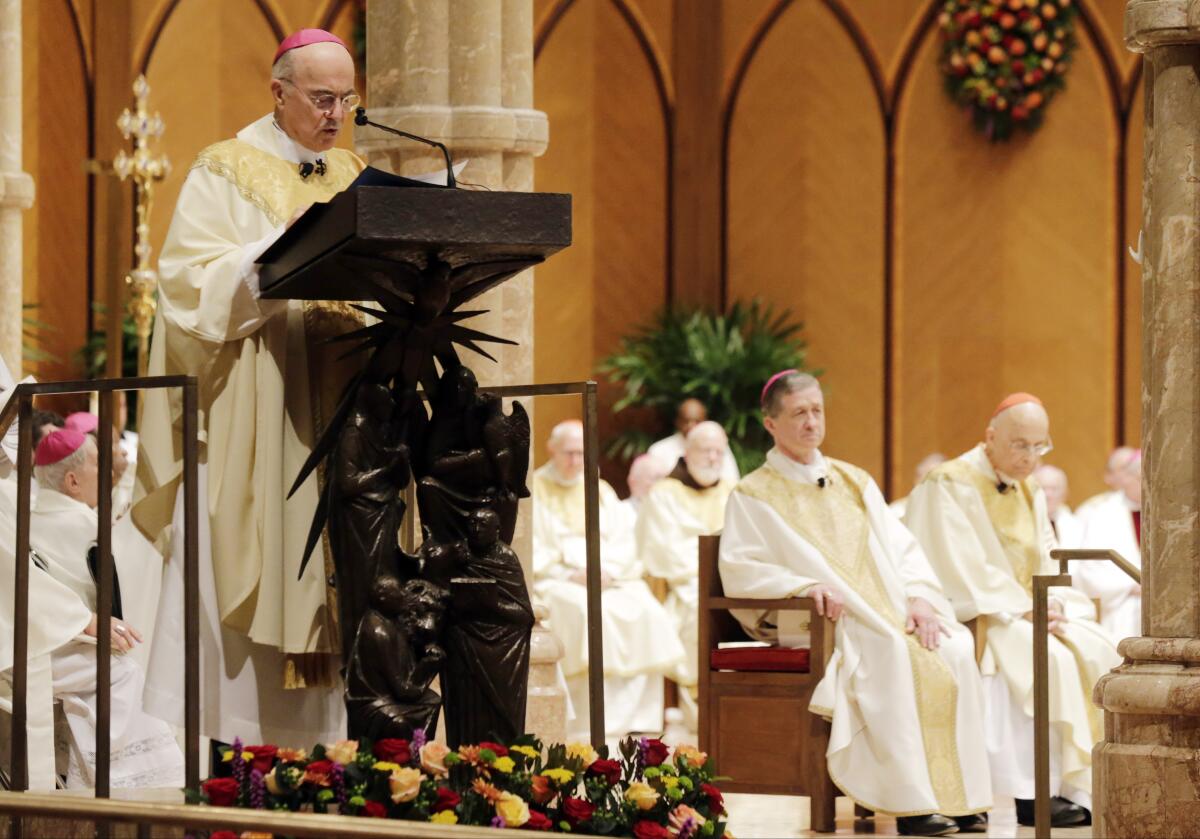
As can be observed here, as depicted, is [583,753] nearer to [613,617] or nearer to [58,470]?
[58,470]

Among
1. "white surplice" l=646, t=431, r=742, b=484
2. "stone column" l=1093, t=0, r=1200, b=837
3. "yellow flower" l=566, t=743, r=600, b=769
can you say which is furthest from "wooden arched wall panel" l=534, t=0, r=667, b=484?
"yellow flower" l=566, t=743, r=600, b=769

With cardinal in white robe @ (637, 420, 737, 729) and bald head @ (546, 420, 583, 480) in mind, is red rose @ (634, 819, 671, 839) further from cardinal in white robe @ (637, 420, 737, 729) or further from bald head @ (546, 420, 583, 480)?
bald head @ (546, 420, 583, 480)

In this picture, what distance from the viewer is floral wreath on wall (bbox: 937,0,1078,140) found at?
→ 13539mm

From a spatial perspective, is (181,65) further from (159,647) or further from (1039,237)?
(159,647)

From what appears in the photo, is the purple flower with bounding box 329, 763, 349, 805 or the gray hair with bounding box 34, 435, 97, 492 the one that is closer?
the purple flower with bounding box 329, 763, 349, 805

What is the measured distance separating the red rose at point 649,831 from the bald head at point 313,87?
5.52 ft

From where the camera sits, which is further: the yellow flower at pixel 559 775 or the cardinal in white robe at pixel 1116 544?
the cardinal in white robe at pixel 1116 544

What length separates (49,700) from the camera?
18.6 feet

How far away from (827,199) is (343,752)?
34.8 ft

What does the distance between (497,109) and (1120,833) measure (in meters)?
2.99

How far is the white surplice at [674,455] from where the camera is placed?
12.0 meters

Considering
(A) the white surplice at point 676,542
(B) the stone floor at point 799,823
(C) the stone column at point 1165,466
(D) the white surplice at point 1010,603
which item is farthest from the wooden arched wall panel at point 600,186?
(C) the stone column at point 1165,466

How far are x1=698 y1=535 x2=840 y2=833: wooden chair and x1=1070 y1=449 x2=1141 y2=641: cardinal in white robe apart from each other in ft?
11.5

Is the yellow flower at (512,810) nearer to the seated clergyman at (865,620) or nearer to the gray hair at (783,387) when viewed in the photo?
the seated clergyman at (865,620)
